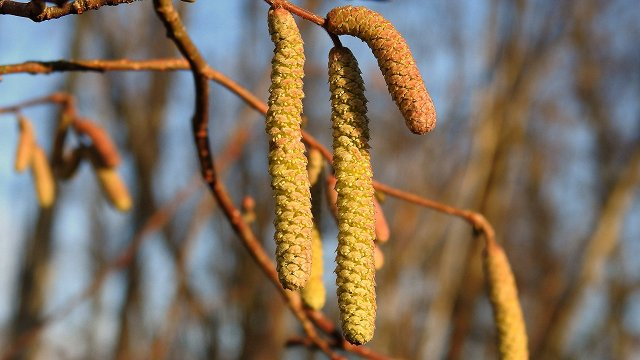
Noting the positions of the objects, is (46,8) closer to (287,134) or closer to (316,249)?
(287,134)

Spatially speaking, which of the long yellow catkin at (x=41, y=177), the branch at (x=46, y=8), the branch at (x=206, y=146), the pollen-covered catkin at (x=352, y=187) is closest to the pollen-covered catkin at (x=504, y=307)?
the branch at (x=206, y=146)

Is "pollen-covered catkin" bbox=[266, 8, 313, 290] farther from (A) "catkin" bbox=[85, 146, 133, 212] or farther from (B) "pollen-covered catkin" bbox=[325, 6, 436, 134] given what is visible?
(A) "catkin" bbox=[85, 146, 133, 212]

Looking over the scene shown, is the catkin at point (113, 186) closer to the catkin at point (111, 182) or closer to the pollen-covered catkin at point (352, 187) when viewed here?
the catkin at point (111, 182)

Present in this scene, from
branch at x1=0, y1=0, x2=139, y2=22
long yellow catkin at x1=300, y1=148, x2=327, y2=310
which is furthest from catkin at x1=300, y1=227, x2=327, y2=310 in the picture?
branch at x1=0, y1=0, x2=139, y2=22

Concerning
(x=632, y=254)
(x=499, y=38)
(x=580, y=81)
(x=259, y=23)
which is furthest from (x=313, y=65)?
(x=632, y=254)

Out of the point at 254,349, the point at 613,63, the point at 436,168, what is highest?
the point at 613,63

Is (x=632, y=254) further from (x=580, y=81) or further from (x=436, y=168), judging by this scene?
(x=436, y=168)
